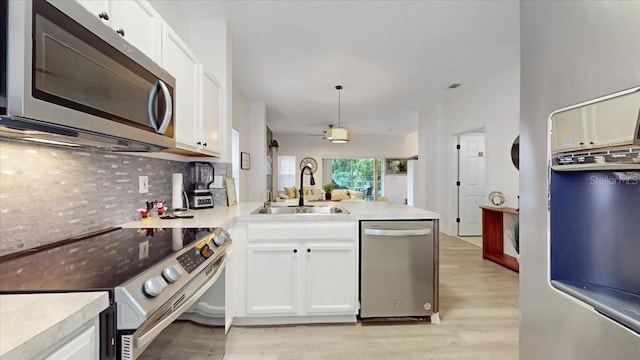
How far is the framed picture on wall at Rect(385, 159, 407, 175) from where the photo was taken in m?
11.1

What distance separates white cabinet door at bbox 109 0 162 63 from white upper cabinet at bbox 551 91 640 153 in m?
1.71

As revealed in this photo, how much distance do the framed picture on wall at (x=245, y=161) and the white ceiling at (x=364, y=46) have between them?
1131 mm

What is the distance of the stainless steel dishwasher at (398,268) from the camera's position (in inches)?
88.7

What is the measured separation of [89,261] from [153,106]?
683mm

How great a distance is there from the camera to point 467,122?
5.27 metres

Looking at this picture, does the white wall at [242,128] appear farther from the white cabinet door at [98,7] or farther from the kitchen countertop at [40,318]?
the kitchen countertop at [40,318]

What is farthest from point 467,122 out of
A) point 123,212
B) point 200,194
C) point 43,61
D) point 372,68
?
point 43,61

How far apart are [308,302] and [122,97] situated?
1760 mm

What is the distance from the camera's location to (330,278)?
2.25 meters

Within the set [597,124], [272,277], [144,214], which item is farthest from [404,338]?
[144,214]

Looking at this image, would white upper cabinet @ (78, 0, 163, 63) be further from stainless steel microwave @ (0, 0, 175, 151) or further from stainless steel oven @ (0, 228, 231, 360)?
stainless steel oven @ (0, 228, 231, 360)

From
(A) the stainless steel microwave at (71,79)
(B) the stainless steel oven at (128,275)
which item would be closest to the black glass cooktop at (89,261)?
(B) the stainless steel oven at (128,275)

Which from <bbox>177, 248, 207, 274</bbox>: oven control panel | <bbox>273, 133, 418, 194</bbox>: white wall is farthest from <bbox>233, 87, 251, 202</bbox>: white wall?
<bbox>273, 133, 418, 194</bbox>: white wall

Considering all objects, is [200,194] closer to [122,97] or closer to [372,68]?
[122,97]
